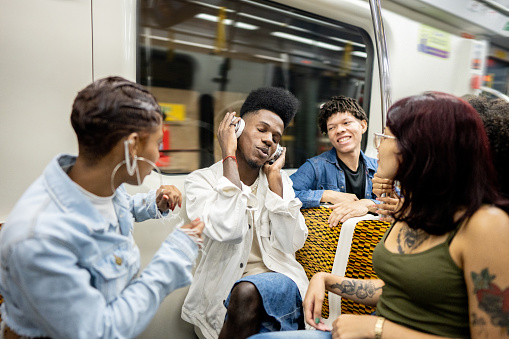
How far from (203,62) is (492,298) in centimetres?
200

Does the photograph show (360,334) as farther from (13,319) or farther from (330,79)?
(330,79)

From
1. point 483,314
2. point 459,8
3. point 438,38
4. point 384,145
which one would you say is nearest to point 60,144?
point 384,145

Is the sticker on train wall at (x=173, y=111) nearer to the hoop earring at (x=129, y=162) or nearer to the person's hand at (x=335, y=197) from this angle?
the person's hand at (x=335, y=197)

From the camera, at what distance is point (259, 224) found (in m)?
2.15

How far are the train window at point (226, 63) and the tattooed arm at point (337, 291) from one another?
3.87 feet

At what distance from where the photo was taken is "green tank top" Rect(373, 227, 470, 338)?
3.65 feet

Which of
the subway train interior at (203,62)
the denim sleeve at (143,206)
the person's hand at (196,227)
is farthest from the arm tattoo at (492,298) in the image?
the subway train interior at (203,62)

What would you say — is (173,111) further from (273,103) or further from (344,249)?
(344,249)

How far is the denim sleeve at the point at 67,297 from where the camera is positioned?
92 cm

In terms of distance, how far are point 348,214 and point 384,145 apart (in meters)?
0.86

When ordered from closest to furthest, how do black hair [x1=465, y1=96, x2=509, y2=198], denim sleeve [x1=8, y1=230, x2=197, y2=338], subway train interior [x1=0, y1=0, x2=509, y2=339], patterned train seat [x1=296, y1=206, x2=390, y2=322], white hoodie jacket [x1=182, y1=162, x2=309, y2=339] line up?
denim sleeve [x1=8, y1=230, x2=197, y2=338] → black hair [x1=465, y1=96, x2=509, y2=198] → subway train interior [x1=0, y1=0, x2=509, y2=339] → white hoodie jacket [x1=182, y1=162, x2=309, y2=339] → patterned train seat [x1=296, y1=206, x2=390, y2=322]

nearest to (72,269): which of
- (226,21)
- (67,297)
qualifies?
(67,297)

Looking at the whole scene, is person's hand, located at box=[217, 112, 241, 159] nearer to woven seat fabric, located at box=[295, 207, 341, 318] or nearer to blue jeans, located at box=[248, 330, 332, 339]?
woven seat fabric, located at box=[295, 207, 341, 318]

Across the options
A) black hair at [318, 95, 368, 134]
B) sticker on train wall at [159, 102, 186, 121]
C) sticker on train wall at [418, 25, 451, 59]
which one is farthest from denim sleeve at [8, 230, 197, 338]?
sticker on train wall at [418, 25, 451, 59]
